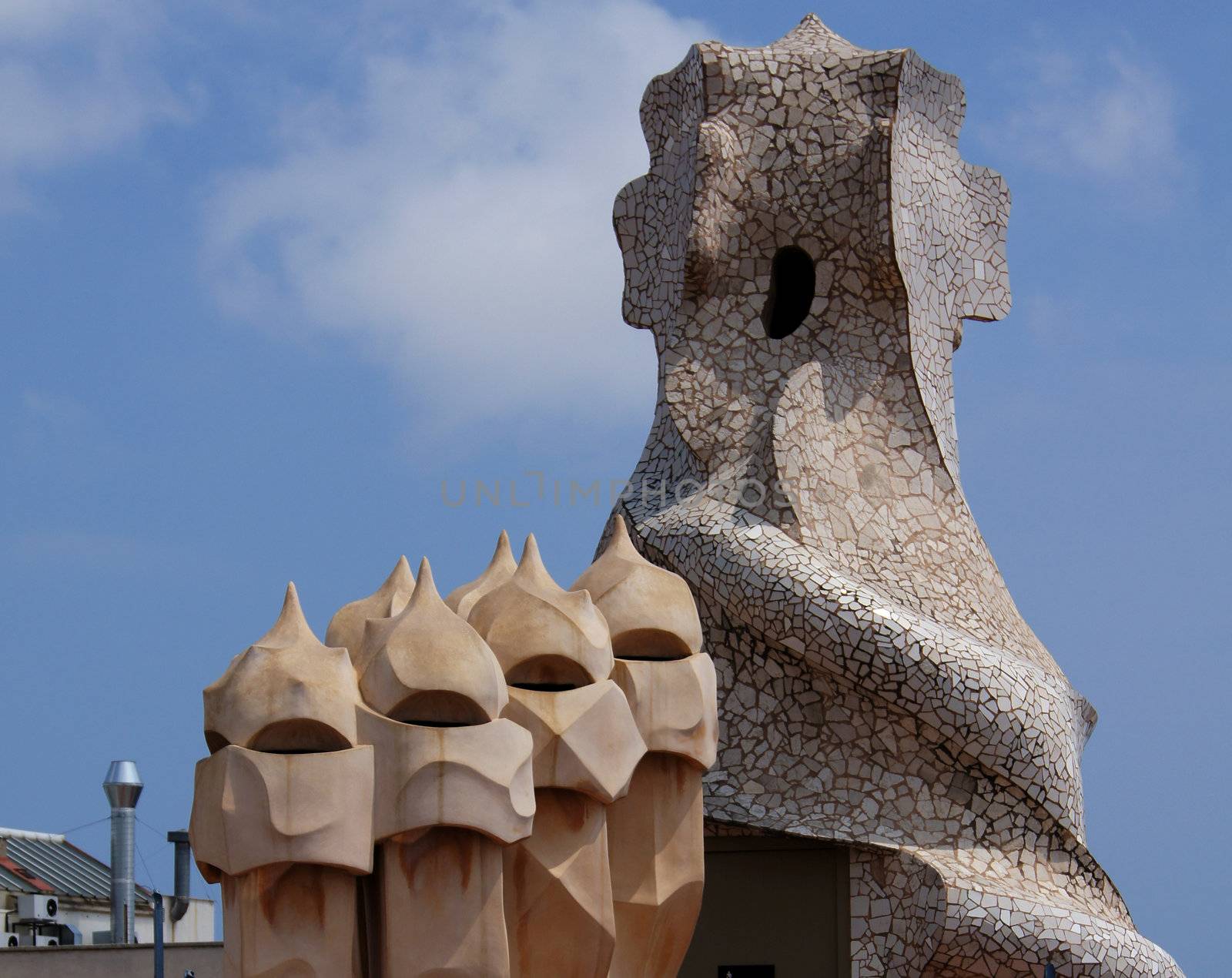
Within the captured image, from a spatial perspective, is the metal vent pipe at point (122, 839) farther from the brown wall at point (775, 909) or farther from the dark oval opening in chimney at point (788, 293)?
the dark oval opening in chimney at point (788, 293)

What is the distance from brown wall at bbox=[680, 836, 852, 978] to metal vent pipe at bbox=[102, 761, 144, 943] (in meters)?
5.09

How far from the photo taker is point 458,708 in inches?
408

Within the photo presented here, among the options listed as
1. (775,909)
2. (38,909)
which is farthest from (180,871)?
(775,909)

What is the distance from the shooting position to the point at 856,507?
14875mm

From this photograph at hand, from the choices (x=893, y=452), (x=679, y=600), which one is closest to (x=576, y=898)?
(x=679, y=600)

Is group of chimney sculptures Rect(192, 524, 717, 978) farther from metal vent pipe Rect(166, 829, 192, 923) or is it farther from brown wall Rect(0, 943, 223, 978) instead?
metal vent pipe Rect(166, 829, 192, 923)

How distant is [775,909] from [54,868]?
1098 cm

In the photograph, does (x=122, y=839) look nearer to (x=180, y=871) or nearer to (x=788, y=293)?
(x=180, y=871)

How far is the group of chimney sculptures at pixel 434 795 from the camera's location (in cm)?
996

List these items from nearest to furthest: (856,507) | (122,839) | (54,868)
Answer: (856,507) → (122,839) → (54,868)

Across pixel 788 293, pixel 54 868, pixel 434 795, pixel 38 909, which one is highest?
pixel 788 293

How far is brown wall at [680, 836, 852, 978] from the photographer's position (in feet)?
47.1

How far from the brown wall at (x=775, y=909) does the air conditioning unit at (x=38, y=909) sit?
8.01 metres

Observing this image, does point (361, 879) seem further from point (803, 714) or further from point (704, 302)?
point (704, 302)
